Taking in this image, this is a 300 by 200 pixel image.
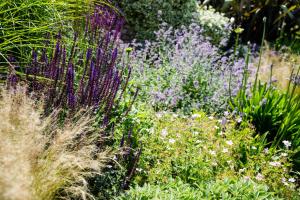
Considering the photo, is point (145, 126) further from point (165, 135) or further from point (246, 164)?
point (246, 164)

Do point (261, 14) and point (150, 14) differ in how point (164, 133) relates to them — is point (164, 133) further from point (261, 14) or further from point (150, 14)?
point (261, 14)

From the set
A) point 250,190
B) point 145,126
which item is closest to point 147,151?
point 145,126

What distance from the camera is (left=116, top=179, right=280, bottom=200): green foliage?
2.86 m

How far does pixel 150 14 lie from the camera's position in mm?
6824

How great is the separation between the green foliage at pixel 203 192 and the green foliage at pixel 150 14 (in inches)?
160

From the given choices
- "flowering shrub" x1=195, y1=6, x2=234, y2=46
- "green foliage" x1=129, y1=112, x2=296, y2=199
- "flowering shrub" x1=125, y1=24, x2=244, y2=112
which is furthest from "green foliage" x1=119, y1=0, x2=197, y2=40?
"green foliage" x1=129, y1=112, x2=296, y2=199

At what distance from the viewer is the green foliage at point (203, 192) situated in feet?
9.37

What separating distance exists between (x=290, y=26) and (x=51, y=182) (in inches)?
332

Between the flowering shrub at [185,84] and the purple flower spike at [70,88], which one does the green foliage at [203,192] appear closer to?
the purple flower spike at [70,88]

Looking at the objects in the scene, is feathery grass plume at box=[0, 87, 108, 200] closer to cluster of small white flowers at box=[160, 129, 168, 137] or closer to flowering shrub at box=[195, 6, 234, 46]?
cluster of small white flowers at box=[160, 129, 168, 137]

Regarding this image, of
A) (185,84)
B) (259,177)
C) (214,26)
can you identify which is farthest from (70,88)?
(214,26)

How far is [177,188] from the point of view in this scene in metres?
2.98

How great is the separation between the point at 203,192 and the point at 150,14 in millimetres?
4268

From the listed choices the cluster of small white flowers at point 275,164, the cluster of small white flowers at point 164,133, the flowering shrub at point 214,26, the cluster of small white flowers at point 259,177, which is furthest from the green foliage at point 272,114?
the flowering shrub at point 214,26
